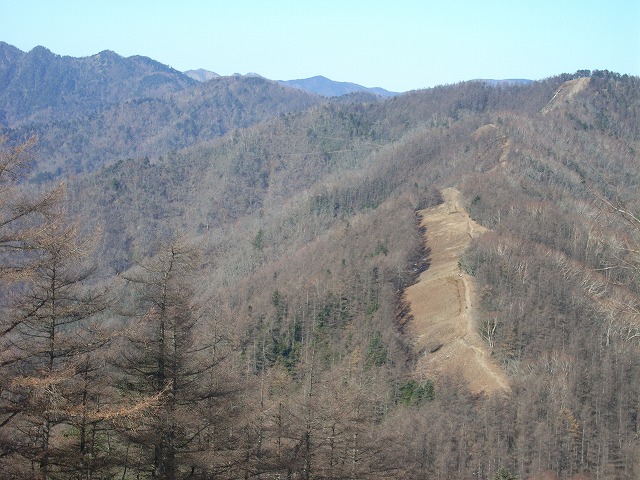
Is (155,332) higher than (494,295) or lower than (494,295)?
higher

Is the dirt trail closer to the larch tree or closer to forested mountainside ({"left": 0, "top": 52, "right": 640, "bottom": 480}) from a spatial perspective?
forested mountainside ({"left": 0, "top": 52, "right": 640, "bottom": 480})

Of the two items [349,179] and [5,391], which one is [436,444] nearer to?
[5,391]

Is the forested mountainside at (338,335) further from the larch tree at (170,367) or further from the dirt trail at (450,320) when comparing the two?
the dirt trail at (450,320)

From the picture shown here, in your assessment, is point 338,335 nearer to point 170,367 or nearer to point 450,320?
point 450,320

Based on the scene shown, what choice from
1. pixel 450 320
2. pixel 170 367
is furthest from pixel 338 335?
pixel 170 367

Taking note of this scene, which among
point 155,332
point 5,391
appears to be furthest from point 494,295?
point 5,391

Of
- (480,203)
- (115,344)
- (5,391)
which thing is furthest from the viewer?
(480,203)
